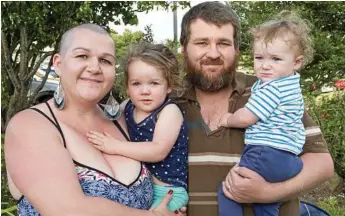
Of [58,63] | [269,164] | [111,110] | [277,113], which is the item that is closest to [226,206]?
[269,164]

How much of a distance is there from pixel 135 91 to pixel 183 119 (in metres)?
0.32

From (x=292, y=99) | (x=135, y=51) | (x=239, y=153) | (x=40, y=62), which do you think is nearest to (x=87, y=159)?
(x=135, y=51)

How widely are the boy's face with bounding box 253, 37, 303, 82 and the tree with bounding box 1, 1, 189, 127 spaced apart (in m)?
3.41

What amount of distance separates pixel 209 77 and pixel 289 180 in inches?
29.3

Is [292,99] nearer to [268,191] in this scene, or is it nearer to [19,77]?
[268,191]

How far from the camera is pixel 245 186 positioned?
3.10m

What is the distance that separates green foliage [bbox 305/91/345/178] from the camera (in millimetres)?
7383

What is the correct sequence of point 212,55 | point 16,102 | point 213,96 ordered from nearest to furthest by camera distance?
point 212,55
point 213,96
point 16,102

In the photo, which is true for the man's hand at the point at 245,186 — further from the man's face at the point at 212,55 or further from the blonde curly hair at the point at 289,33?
the blonde curly hair at the point at 289,33

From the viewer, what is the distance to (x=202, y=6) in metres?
3.56

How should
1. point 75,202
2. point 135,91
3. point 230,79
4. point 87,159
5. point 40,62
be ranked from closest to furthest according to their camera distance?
point 75,202 → point 87,159 → point 135,91 → point 230,79 → point 40,62

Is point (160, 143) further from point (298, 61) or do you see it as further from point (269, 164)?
point (298, 61)

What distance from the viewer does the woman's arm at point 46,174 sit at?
2607 mm

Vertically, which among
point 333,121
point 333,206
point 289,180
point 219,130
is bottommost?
point 333,206
